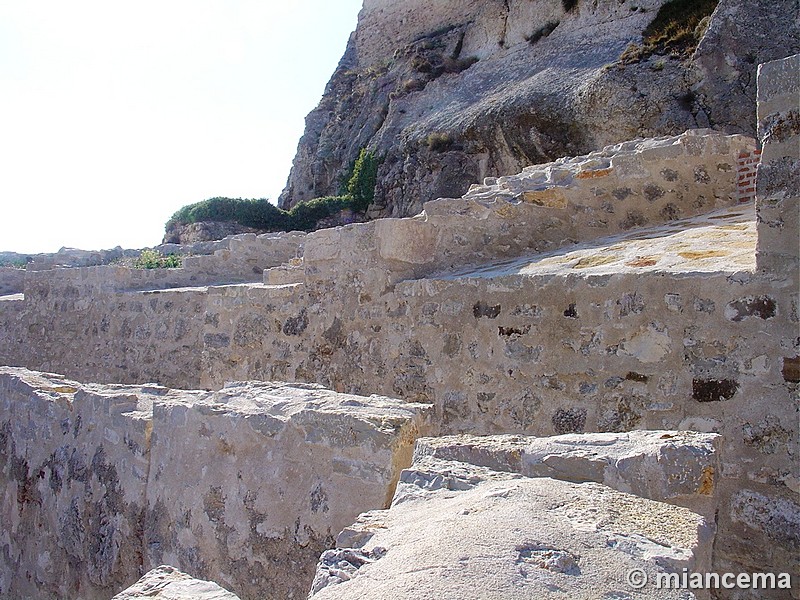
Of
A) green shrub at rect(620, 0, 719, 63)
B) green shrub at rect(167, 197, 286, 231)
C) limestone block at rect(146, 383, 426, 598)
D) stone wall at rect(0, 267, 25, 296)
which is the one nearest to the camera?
limestone block at rect(146, 383, 426, 598)

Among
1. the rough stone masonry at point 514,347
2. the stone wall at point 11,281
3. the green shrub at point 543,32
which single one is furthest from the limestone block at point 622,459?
the green shrub at point 543,32

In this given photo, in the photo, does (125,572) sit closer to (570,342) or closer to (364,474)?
(364,474)

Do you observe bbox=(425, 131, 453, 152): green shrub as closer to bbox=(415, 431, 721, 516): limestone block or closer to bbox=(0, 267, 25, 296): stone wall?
bbox=(0, 267, 25, 296): stone wall

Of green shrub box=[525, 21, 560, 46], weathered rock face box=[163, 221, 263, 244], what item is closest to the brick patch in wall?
weathered rock face box=[163, 221, 263, 244]

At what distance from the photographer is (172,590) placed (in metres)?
2.00

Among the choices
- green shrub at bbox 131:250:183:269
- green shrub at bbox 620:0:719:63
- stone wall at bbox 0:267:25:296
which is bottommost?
stone wall at bbox 0:267:25:296

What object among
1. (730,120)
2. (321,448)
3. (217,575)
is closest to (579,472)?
(321,448)

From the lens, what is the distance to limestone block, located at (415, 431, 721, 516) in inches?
77.6

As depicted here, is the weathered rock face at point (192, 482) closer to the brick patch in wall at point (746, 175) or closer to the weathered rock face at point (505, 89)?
the brick patch in wall at point (746, 175)

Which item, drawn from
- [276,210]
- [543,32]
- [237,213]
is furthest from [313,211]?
[543,32]

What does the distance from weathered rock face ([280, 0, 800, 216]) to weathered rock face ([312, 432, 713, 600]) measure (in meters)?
12.2

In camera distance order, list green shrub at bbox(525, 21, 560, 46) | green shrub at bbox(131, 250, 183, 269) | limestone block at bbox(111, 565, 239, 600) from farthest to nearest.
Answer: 1. green shrub at bbox(525, 21, 560, 46)
2. green shrub at bbox(131, 250, 183, 269)
3. limestone block at bbox(111, 565, 239, 600)

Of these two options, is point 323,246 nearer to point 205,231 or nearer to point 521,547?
point 521,547

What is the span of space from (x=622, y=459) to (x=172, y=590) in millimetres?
1326
